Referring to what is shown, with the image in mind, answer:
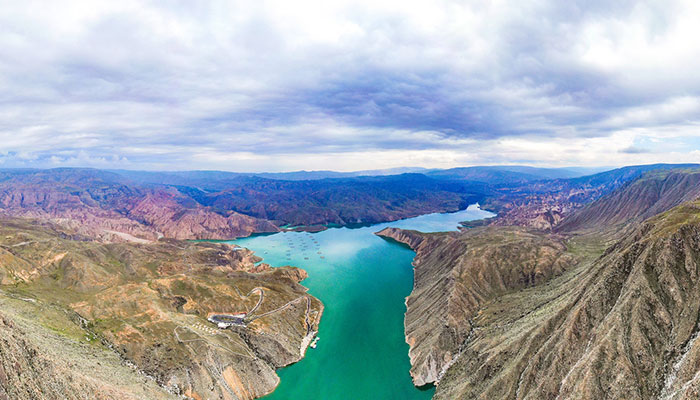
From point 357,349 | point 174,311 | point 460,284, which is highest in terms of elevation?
point 460,284

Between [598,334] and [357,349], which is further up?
[598,334]

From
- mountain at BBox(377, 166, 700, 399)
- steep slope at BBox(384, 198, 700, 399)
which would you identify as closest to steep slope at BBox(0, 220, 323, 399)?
mountain at BBox(377, 166, 700, 399)

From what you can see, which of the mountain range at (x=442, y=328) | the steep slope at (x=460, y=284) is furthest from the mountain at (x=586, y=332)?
the steep slope at (x=460, y=284)

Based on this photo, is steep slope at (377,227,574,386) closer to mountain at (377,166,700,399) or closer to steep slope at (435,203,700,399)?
mountain at (377,166,700,399)

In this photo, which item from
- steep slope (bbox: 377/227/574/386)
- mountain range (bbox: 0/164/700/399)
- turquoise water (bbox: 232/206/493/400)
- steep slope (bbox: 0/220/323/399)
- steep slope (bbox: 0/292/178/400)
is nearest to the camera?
steep slope (bbox: 0/292/178/400)

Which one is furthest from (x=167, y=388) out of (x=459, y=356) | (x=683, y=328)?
(x=683, y=328)

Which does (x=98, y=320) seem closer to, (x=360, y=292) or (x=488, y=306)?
(x=360, y=292)

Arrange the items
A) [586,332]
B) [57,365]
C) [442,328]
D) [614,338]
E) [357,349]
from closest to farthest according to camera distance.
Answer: [57,365], [614,338], [586,332], [442,328], [357,349]

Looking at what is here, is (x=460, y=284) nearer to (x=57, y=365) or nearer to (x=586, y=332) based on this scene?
(x=586, y=332)

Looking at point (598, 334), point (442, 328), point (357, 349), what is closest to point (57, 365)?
point (357, 349)
